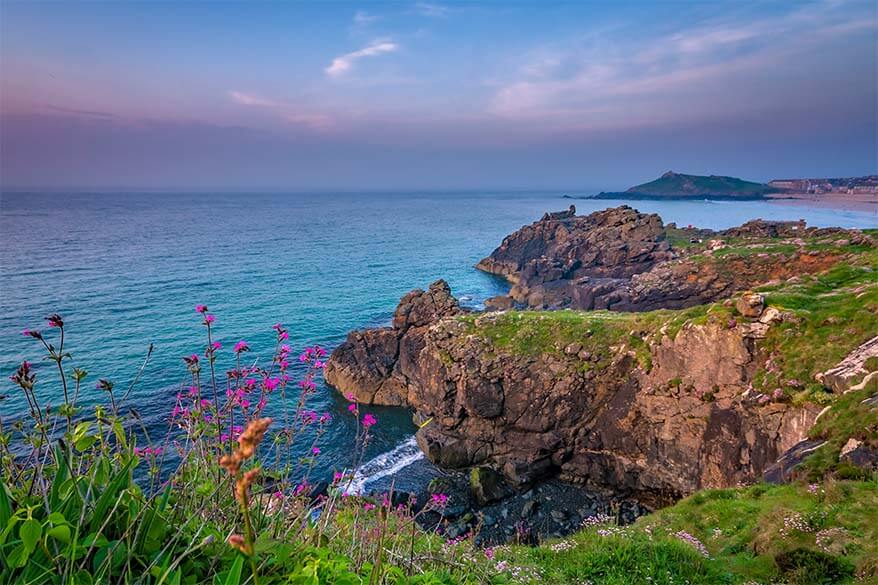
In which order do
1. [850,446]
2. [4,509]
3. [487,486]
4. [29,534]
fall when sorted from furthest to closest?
1. [487,486]
2. [850,446]
3. [4,509]
4. [29,534]

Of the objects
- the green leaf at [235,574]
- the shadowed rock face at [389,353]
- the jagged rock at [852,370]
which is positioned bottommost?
the shadowed rock face at [389,353]

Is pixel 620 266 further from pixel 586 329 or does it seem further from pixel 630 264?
pixel 586 329

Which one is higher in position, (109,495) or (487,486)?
(109,495)

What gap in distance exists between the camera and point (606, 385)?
3216 centimetres

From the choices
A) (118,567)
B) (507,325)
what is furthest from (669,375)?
(118,567)

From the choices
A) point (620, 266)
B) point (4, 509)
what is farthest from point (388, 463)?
point (620, 266)

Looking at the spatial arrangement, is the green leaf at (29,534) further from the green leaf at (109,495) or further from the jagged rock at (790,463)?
the jagged rock at (790,463)

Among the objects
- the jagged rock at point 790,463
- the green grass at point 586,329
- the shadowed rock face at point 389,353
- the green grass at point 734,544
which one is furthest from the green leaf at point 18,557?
the shadowed rock face at point 389,353

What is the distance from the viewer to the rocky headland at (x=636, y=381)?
24469 millimetres

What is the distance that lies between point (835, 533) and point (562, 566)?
8.21 meters

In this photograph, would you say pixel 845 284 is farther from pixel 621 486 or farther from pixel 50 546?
pixel 50 546

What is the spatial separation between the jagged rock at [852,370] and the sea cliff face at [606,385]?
1117 millimetres

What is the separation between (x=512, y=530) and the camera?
89.0 ft

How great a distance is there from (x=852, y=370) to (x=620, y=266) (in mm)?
58043
